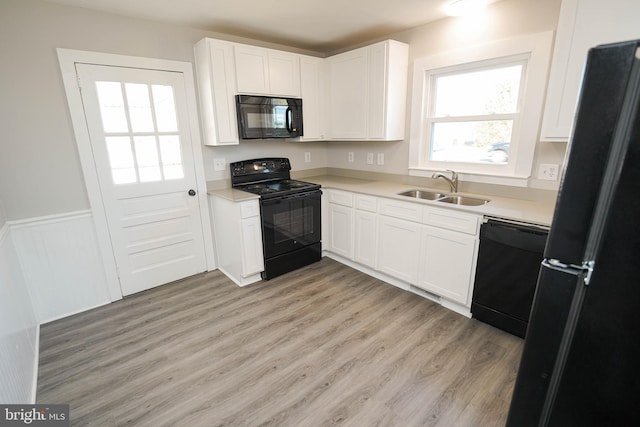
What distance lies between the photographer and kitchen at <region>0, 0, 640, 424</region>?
2.16 m

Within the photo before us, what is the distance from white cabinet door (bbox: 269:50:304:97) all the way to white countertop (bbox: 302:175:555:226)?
3.57 ft

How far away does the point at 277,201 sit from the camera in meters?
2.96

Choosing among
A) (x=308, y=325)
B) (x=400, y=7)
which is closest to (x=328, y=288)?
(x=308, y=325)

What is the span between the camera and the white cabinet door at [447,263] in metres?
2.29

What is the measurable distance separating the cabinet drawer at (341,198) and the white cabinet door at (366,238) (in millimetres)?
153

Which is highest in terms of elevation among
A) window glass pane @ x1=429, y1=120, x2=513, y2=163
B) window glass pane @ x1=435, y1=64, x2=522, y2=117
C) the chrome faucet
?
window glass pane @ x1=435, y1=64, x2=522, y2=117

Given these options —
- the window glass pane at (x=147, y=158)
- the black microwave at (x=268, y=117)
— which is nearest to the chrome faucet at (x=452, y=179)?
the black microwave at (x=268, y=117)

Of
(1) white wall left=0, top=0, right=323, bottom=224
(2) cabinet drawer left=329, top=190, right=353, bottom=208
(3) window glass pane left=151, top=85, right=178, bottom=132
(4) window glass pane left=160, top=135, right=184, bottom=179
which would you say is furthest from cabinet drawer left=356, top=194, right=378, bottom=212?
(1) white wall left=0, top=0, right=323, bottom=224

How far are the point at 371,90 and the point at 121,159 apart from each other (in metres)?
2.45

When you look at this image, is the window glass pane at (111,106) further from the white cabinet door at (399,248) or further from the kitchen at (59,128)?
the white cabinet door at (399,248)

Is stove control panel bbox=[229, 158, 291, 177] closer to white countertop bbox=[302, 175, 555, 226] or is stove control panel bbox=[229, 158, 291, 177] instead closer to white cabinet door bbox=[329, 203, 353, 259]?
white countertop bbox=[302, 175, 555, 226]

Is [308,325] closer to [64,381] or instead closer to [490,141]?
[64,381]

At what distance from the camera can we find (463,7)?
7.92 feet

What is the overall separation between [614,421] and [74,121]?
340 cm
